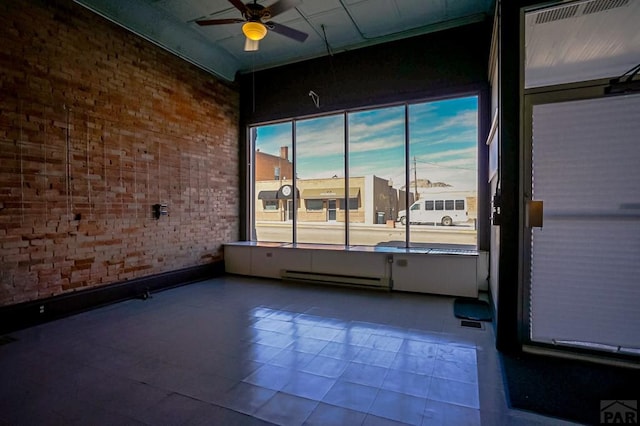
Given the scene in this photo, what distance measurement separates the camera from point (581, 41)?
3.36 meters

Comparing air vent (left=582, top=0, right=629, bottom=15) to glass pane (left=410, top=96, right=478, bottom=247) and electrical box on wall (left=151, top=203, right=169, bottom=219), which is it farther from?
electrical box on wall (left=151, top=203, right=169, bottom=219)

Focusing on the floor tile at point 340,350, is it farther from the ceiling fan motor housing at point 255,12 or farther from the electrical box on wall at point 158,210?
the ceiling fan motor housing at point 255,12

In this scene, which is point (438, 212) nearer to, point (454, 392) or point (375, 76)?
point (375, 76)

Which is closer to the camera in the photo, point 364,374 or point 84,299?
point 364,374

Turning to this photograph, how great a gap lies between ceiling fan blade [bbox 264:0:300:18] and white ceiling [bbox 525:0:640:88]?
96.7 inches

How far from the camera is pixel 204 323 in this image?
12.8 ft

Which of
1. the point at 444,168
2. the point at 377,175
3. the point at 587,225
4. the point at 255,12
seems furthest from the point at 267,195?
the point at 587,225

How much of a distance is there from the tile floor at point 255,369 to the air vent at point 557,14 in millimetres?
3369

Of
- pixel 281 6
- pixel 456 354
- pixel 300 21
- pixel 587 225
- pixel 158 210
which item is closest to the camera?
pixel 587 225

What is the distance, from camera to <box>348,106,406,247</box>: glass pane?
5887mm

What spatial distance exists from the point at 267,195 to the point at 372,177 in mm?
2458

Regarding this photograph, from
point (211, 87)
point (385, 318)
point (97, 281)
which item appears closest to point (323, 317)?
point (385, 318)

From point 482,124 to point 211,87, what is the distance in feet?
16.9

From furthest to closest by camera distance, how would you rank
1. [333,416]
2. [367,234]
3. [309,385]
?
[367,234] → [309,385] → [333,416]
